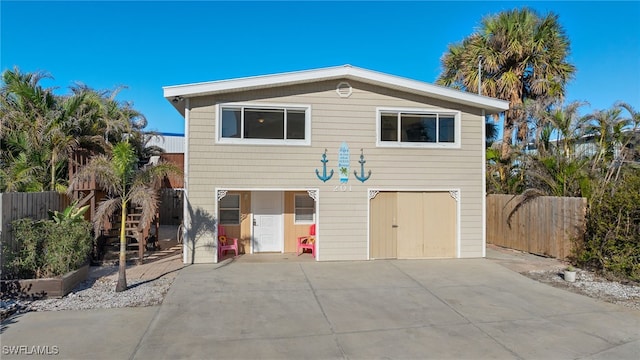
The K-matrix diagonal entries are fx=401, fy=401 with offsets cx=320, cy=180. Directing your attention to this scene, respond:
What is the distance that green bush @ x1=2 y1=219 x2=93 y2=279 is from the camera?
23.0 feet

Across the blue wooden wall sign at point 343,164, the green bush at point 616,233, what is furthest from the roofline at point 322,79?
the green bush at point 616,233

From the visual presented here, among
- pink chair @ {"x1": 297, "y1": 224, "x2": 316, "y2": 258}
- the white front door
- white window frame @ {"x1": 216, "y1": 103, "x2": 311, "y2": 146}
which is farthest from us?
the white front door

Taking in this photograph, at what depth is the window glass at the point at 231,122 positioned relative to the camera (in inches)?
411

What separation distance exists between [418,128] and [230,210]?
588 cm

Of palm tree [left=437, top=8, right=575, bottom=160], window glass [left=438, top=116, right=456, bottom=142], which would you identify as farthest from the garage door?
palm tree [left=437, top=8, right=575, bottom=160]

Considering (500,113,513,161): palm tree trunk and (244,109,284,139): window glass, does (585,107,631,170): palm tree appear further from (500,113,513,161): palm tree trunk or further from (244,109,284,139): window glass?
(244,109,284,139): window glass

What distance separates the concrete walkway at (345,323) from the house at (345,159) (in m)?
2.36

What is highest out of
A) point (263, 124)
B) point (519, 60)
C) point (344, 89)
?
point (519, 60)

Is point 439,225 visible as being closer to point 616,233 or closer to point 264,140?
point 616,233

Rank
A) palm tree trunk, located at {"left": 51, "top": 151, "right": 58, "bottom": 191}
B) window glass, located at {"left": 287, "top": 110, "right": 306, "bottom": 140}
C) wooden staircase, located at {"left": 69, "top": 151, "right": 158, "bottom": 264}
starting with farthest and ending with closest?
window glass, located at {"left": 287, "top": 110, "right": 306, "bottom": 140} → palm tree trunk, located at {"left": 51, "top": 151, "right": 58, "bottom": 191} → wooden staircase, located at {"left": 69, "top": 151, "right": 158, "bottom": 264}

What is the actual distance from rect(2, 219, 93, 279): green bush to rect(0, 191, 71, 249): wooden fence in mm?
129

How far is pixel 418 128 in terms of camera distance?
1129 centimetres

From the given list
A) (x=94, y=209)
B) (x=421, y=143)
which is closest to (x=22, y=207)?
(x=94, y=209)

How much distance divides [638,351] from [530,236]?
7146 millimetres
